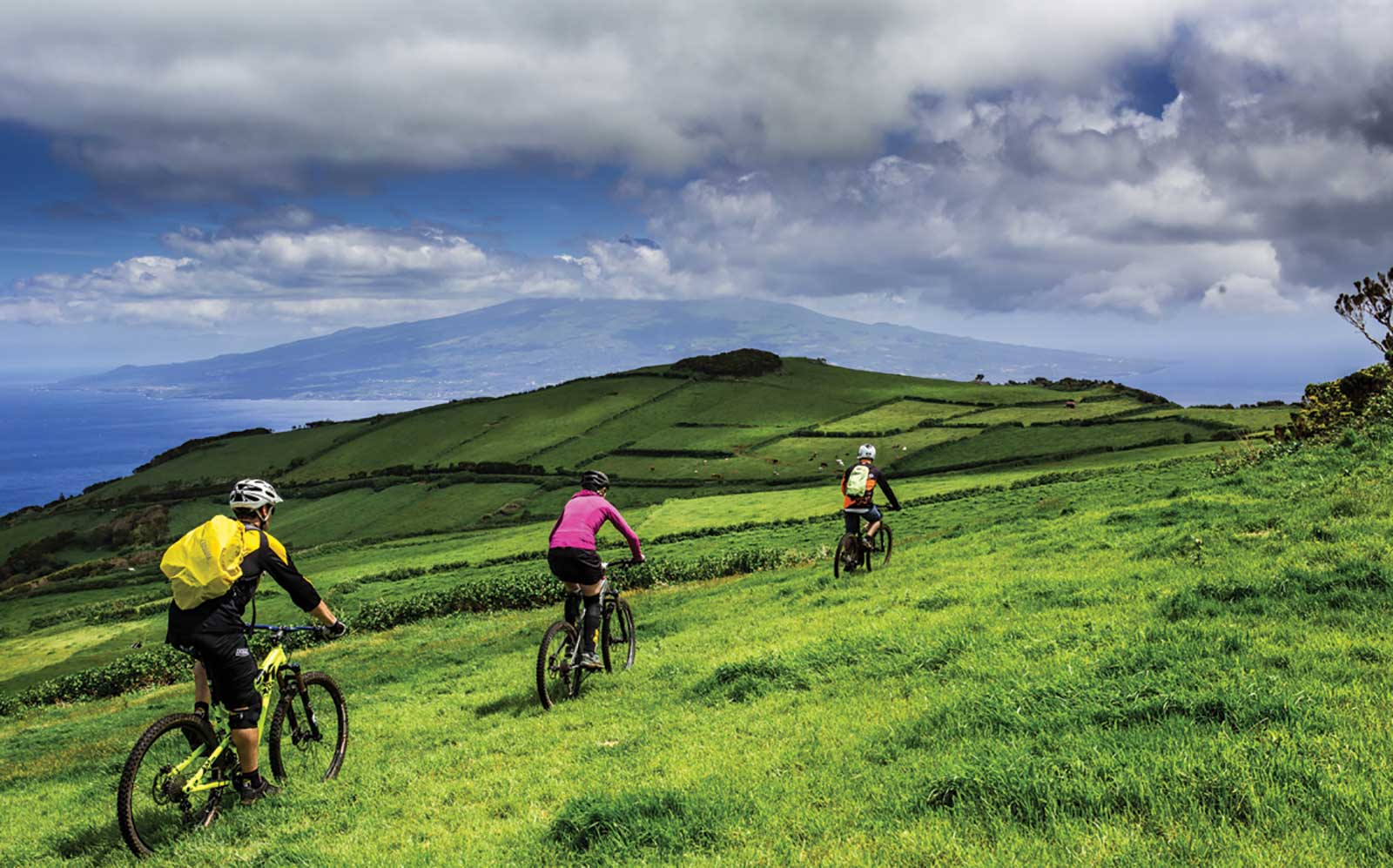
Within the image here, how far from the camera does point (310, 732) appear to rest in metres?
10.9

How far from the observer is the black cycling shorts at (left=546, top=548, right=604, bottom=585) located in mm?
13023

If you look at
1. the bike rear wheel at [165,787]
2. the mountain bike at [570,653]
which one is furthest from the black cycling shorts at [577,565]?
the bike rear wheel at [165,787]

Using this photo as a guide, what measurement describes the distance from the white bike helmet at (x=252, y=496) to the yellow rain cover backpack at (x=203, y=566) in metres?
0.78

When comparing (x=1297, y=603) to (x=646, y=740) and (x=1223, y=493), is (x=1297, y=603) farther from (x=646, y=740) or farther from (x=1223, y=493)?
(x=1223, y=493)

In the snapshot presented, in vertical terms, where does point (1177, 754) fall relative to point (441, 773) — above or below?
above

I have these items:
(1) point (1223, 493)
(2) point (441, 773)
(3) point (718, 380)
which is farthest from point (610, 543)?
(3) point (718, 380)

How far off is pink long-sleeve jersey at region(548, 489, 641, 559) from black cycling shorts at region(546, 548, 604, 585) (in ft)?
0.30

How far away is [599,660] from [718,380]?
412 ft

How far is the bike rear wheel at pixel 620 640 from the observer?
46.1 ft

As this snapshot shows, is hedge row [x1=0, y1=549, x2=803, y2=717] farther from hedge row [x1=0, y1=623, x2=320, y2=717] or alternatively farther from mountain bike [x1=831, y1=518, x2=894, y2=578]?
mountain bike [x1=831, y1=518, x2=894, y2=578]

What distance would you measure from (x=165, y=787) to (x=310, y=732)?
7.76 ft

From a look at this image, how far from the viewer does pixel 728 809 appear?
7.40 metres

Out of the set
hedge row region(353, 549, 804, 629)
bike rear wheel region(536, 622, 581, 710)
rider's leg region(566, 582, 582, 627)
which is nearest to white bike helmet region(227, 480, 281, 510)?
bike rear wheel region(536, 622, 581, 710)

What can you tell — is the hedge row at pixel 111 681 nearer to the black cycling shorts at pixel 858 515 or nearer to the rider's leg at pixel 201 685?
the black cycling shorts at pixel 858 515
